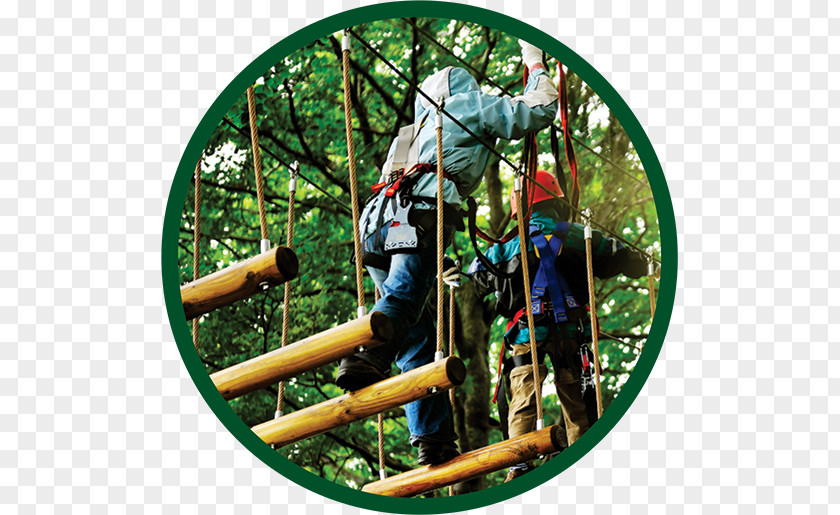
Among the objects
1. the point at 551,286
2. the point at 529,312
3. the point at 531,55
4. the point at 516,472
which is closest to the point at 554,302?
the point at 551,286

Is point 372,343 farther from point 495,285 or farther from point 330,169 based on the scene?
point 330,169

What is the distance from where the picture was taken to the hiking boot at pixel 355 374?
4340 millimetres

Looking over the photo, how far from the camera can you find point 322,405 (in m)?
4.50

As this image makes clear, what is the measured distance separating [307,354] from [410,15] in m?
1.60

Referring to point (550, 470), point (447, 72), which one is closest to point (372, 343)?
point (550, 470)

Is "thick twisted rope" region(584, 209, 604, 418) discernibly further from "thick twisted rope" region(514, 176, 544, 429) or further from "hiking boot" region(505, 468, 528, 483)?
"hiking boot" region(505, 468, 528, 483)

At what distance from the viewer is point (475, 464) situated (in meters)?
4.67

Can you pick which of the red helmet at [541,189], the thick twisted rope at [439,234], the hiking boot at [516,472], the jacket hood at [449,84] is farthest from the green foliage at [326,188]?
the thick twisted rope at [439,234]

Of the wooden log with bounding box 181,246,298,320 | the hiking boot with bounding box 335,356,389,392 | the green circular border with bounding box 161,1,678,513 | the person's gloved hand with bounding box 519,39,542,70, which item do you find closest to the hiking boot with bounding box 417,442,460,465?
the green circular border with bounding box 161,1,678,513

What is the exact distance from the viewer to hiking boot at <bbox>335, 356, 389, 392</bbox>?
4340 mm

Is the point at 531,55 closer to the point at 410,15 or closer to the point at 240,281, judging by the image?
the point at 410,15

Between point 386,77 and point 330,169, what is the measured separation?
0.74 metres

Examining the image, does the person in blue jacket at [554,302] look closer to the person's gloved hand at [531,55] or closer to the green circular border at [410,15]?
the green circular border at [410,15]

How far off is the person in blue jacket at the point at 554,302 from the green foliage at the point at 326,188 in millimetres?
1309
